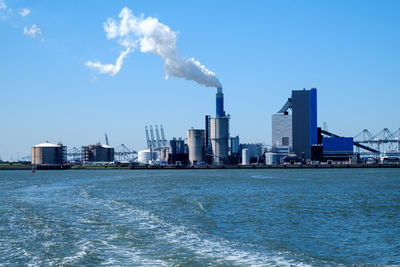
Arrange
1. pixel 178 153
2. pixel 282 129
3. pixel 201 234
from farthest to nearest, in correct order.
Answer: pixel 282 129
pixel 178 153
pixel 201 234

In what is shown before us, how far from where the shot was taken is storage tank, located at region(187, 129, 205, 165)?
165500 millimetres

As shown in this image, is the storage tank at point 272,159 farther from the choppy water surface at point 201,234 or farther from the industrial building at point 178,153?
the choppy water surface at point 201,234

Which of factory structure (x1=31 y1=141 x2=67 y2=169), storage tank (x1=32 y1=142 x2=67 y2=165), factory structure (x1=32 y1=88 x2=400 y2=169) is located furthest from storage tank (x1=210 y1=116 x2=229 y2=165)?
storage tank (x1=32 y1=142 x2=67 y2=165)

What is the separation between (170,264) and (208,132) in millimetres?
153916

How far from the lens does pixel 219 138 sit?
162m

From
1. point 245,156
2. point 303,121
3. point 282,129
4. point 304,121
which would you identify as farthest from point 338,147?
point 245,156

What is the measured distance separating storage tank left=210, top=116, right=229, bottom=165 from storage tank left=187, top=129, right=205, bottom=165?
396cm

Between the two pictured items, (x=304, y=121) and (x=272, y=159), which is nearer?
(x=272, y=159)

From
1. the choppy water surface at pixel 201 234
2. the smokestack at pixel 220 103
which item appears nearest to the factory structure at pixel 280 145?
the smokestack at pixel 220 103

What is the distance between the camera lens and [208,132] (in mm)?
169250

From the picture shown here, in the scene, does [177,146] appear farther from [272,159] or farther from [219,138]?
[272,159]

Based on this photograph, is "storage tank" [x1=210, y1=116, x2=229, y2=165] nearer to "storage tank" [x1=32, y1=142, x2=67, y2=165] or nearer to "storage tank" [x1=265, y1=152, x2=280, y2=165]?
"storage tank" [x1=265, y1=152, x2=280, y2=165]

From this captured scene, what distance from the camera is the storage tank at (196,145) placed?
165500 mm

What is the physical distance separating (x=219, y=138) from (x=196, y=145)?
28.2 feet
